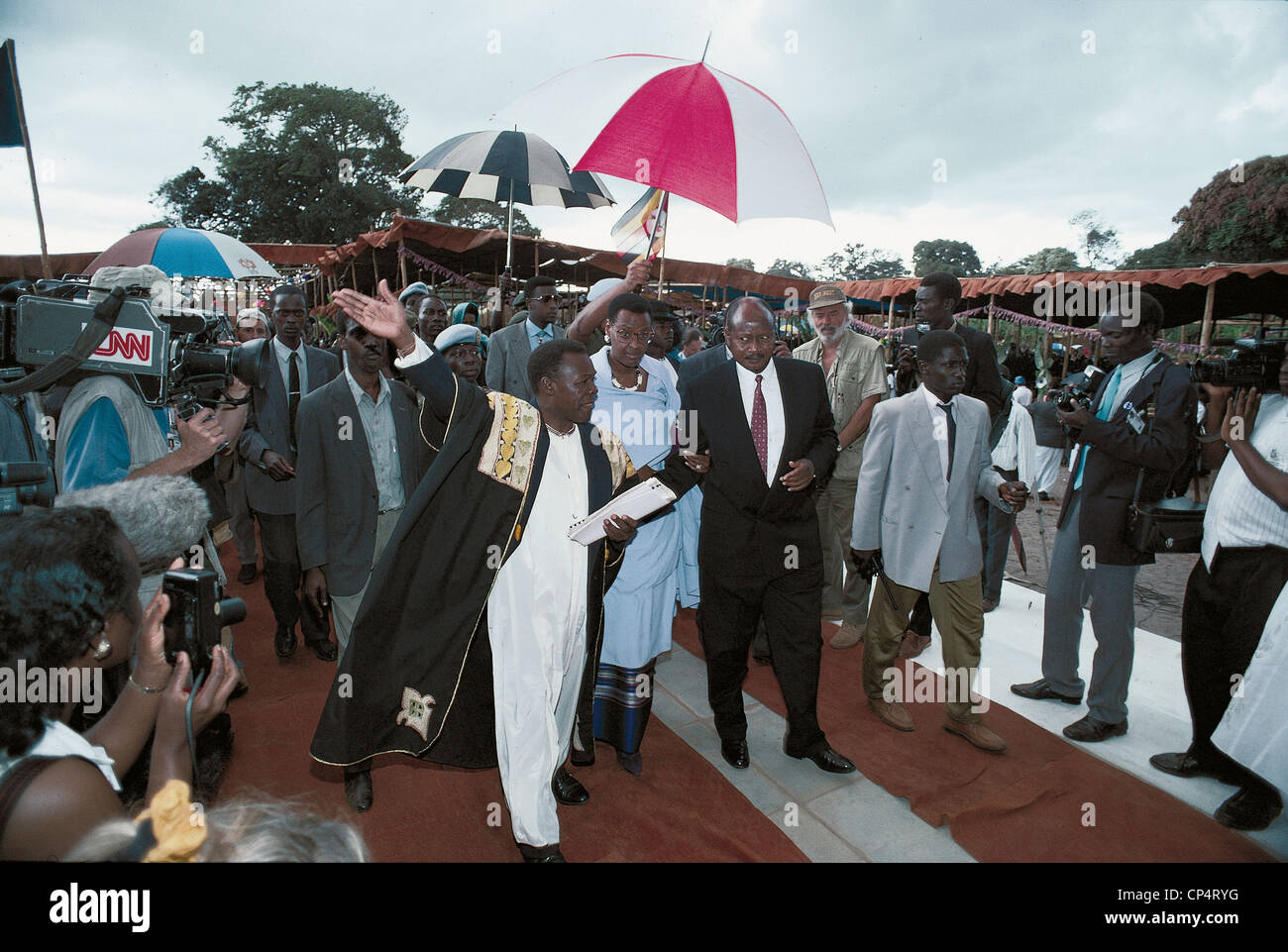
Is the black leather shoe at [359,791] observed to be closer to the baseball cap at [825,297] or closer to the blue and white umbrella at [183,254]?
the baseball cap at [825,297]

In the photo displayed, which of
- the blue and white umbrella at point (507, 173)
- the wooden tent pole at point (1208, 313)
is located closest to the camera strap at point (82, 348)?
the blue and white umbrella at point (507, 173)

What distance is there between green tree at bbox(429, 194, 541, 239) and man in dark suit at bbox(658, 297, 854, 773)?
1475 inches

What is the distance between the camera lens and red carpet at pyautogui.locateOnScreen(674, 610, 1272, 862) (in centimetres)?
282

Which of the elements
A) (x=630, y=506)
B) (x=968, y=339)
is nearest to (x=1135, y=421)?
(x=968, y=339)

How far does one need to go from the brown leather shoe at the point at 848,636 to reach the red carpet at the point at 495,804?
1632 mm

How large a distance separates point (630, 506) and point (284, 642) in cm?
326

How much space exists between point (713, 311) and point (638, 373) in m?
16.0

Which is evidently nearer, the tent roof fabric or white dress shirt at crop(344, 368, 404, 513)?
white dress shirt at crop(344, 368, 404, 513)

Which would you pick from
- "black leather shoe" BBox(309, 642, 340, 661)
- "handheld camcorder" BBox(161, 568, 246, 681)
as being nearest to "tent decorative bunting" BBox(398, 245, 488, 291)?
"black leather shoe" BBox(309, 642, 340, 661)

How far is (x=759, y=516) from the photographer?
325 cm

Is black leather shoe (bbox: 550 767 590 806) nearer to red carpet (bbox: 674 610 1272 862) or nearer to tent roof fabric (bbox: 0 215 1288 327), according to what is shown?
red carpet (bbox: 674 610 1272 862)

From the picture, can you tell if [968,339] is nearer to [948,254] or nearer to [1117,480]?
[1117,480]

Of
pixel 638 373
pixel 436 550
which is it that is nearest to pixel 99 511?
pixel 436 550
